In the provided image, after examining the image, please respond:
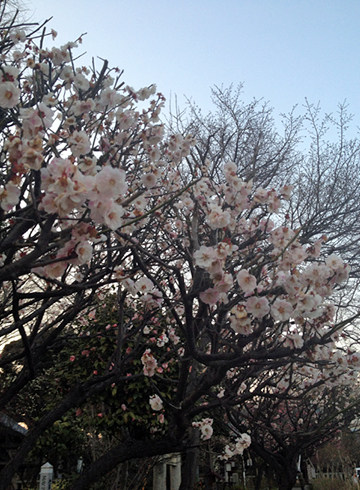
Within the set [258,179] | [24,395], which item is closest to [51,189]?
[258,179]

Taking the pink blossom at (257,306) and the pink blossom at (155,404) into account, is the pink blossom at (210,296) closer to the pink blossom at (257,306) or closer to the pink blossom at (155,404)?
the pink blossom at (257,306)

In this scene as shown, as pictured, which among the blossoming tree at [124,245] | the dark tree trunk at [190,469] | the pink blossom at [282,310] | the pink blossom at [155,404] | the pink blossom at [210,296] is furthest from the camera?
the dark tree trunk at [190,469]

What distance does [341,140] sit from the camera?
6.85 m

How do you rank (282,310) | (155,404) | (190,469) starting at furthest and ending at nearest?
(190,469)
(155,404)
(282,310)

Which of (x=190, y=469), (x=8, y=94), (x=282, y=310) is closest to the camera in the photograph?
(x=8, y=94)

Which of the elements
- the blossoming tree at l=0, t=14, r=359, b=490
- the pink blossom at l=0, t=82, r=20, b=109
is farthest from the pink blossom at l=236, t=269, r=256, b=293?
the pink blossom at l=0, t=82, r=20, b=109

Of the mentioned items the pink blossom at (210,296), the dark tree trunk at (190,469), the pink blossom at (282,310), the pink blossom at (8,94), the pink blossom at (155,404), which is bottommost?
the dark tree trunk at (190,469)

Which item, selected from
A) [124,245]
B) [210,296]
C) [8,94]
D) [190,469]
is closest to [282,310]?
[210,296]

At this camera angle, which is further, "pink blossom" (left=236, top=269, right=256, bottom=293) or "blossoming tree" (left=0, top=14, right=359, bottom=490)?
"pink blossom" (left=236, top=269, right=256, bottom=293)

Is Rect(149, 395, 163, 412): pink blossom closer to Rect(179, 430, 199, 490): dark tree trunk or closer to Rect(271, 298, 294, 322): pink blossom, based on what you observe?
Rect(179, 430, 199, 490): dark tree trunk

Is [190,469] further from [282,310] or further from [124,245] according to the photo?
[124,245]

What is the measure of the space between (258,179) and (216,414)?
4712 mm

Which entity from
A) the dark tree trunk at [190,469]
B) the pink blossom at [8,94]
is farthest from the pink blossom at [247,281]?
the dark tree trunk at [190,469]

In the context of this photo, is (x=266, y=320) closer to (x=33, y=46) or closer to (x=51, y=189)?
(x=51, y=189)
